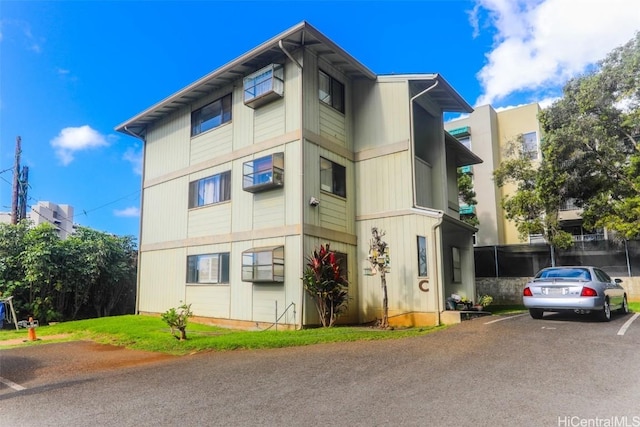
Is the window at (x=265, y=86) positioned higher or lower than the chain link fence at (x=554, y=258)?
higher

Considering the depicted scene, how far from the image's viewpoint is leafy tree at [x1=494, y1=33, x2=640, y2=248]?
16.6 metres

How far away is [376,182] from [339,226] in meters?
1.93

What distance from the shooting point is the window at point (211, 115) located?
579 inches

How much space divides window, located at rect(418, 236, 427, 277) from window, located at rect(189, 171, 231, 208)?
21.1ft

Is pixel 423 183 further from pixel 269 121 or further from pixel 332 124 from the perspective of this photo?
pixel 269 121

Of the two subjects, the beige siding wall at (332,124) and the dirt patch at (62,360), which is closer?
the dirt patch at (62,360)

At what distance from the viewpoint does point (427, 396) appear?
192 inches

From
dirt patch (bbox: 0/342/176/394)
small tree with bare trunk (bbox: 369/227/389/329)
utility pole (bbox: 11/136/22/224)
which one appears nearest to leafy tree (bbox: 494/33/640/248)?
small tree with bare trunk (bbox: 369/227/389/329)

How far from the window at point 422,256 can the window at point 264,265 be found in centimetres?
398

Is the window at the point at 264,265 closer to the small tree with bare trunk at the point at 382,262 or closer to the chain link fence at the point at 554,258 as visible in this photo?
the small tree with bare trunk at the point at 382,262

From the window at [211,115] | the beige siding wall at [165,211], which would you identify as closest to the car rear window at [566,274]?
the window at [211,115]

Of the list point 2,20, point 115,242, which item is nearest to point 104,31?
point 2,20

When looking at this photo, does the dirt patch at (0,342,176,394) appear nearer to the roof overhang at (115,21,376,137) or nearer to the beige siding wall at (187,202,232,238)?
the beige siding wall at (187,202,232,238)

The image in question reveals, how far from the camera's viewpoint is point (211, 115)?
1529cm
